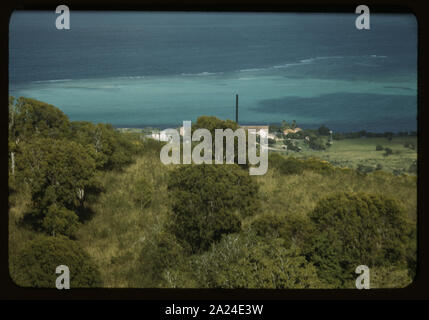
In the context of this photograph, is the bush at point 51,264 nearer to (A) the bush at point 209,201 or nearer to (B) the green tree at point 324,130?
(A) the bush at point 209,201

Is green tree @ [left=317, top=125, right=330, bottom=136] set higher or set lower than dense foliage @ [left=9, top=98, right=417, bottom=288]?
higher

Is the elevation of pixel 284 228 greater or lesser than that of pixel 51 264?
greater


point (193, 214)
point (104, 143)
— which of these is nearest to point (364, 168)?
point (193, 214)

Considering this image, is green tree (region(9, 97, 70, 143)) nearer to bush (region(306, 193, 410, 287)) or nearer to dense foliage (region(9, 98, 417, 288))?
dense foliage (region(9, 98, 417, 288))

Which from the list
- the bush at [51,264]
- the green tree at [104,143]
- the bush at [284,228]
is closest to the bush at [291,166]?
the bush at [284,228]

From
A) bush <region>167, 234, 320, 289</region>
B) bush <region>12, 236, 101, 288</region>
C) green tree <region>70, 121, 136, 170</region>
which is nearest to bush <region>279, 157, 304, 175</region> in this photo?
bush <region>167, 234, 320, 289</region>

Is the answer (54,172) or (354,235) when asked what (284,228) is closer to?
(354,235)

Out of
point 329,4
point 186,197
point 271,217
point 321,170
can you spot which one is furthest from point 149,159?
point 329,4

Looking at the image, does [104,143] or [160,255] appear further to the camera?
[104,143]
